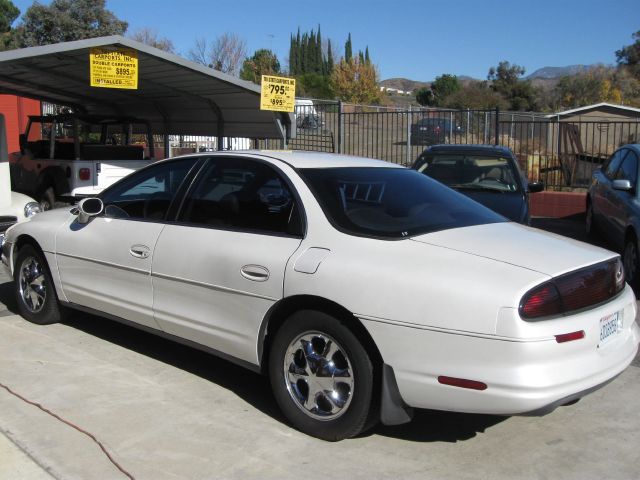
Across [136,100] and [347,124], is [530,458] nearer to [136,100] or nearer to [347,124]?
[136,100]

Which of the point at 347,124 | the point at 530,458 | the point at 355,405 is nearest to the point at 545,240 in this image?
the point at 530,458

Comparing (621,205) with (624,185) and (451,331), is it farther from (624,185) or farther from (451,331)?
(451,331)

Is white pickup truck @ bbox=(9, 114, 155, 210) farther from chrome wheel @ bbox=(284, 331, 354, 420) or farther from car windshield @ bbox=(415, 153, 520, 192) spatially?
chrome wheel @ bbox=(284, 331, 354, 420)

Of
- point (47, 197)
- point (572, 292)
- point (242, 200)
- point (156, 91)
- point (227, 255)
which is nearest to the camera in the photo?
point (572, 292)

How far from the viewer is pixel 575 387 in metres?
3.27

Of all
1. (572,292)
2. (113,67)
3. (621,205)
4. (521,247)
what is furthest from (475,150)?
(572,292)

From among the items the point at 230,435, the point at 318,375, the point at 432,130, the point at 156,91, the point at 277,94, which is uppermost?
the point at 156,91

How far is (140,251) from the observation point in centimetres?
477

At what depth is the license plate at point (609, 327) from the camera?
346 cm

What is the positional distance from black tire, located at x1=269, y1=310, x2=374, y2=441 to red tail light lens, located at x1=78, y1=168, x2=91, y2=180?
768cm

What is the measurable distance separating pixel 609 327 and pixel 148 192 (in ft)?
11.1

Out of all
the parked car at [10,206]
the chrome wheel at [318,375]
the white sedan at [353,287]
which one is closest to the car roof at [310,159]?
the white sedan at [353,287]

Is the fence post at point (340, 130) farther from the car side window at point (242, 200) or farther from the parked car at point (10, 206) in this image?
the car side window at point (242, 200)

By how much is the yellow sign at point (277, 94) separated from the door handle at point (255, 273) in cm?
609
